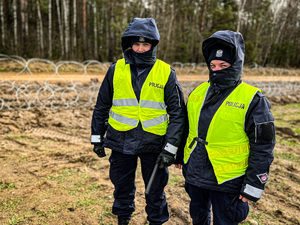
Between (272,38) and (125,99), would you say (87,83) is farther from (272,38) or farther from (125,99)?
(272,38)

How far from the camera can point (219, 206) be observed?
2035 millimetres

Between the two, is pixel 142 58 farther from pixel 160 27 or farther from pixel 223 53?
pixel 160 27

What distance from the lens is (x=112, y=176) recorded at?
256cm

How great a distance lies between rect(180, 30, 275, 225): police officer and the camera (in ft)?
6.04

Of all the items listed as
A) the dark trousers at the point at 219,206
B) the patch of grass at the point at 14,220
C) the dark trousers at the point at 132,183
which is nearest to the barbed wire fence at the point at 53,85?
the patch of grass at the point at 14,220

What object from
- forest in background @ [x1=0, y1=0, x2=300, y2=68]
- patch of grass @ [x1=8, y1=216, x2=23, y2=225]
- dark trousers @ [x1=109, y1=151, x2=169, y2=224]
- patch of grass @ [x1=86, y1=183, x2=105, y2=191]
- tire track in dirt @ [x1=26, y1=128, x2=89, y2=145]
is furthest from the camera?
forest in background @ [x1=0, y1=0, x2=300, y2=68]

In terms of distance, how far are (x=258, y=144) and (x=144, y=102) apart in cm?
108

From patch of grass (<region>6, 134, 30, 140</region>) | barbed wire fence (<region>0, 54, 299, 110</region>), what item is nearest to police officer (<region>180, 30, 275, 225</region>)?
patch of grass (<region>6, 134, 30, 140</region>)

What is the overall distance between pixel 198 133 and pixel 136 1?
21655mm

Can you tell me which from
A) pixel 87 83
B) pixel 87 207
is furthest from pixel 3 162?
pixel 87 83

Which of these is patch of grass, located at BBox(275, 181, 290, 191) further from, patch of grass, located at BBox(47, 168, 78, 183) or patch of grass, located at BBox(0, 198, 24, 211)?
patch of grass, located at BBox(0, 198, 24, 211)

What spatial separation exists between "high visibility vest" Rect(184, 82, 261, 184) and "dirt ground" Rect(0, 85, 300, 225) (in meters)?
1.37

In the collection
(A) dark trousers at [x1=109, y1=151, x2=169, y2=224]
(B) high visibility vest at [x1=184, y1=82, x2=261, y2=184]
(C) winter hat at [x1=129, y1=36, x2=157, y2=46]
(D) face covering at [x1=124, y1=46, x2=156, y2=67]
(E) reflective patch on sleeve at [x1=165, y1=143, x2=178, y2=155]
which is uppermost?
(C) winter hat at [x1=129, y1=36, x2=157, y2=46]

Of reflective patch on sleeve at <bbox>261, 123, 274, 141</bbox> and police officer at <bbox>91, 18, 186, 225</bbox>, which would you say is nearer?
reflective patch on sleeve at <bbox>261, 123, 274, 141</bbox>
